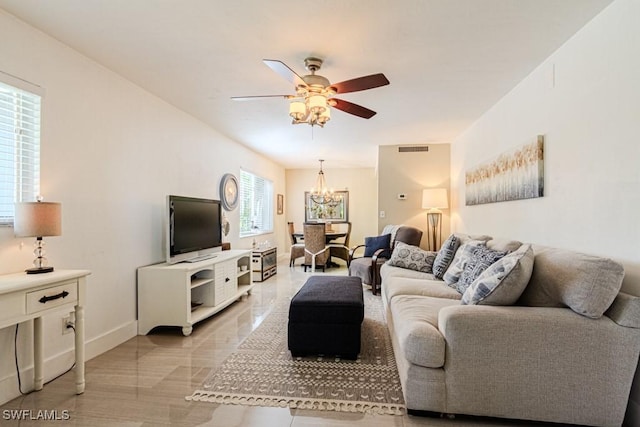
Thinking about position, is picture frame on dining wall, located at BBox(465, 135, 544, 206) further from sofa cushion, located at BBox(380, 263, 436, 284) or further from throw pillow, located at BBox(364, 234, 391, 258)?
throw pillow, located at BBox(364, 234, 391, 258)

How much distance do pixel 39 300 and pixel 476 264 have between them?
302 centimetres

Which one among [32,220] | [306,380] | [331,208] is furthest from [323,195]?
[32,220]

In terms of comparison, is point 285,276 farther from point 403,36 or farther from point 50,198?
point 403,36

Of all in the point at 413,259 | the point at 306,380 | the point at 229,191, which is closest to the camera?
the point at 306,380

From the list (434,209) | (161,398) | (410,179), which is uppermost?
(410,179)

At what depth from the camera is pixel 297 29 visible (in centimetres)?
217

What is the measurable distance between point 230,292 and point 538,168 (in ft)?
11.4

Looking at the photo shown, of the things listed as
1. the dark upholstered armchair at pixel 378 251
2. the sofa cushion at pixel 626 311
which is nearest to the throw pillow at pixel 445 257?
the dark upholstered armchair at pixel 378 251

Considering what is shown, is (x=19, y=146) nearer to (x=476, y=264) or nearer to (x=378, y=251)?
(x=476, y=264)

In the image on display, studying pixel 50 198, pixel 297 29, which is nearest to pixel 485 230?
pixel 297 29

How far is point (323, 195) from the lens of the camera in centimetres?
869

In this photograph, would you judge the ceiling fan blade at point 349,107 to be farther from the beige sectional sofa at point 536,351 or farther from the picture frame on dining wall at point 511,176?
the beige sectional sofa at point 536,351

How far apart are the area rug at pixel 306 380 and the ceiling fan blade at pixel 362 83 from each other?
2108 mm

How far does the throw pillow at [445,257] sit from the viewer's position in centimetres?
345
